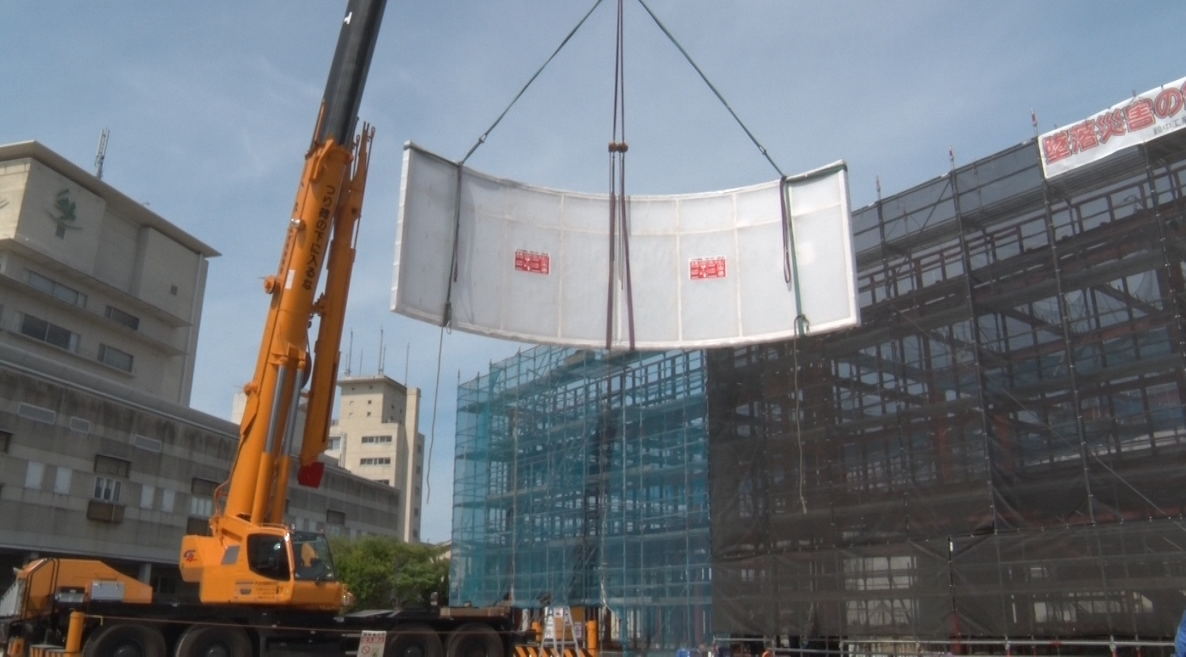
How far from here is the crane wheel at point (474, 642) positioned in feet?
52.9

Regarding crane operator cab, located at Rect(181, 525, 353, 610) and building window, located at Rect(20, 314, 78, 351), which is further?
building window, located at Rect(20, 314, 78, 351)

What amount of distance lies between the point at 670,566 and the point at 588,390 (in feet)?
23.0

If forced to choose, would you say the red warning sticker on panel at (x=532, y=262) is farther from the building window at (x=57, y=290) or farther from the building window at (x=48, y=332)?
the building window at (x=57, y=290)

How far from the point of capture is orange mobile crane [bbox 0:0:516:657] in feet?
47.0

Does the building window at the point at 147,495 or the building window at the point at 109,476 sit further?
the building window at the point at 147,495

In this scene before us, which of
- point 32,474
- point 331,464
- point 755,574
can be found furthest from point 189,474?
point 755,574

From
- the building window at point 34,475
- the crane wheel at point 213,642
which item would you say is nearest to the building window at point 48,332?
the building window at point 34,475

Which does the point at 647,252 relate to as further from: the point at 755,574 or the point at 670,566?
the point at 670,566

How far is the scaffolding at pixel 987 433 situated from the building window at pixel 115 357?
1628 inches

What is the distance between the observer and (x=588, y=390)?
99.9ft

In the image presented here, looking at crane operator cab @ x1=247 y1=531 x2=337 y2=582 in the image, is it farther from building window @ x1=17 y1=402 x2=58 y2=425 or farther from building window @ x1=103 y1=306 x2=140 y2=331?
building window @ x1=103 y1=306 x2=140 y2=331

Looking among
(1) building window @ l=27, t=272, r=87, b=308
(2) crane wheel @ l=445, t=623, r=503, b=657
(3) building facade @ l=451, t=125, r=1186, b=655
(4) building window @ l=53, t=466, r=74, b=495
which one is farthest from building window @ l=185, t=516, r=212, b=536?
(2) crane wheel @ l=445, t=623, r=503, b=657

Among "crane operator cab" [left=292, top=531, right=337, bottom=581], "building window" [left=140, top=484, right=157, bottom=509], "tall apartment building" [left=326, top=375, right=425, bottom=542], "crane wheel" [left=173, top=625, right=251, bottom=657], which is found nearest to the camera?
"crane wheel" [left=173, top=625, right=251, bottom=657]

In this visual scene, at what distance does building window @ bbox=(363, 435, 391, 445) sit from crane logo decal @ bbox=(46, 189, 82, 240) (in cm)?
5120
